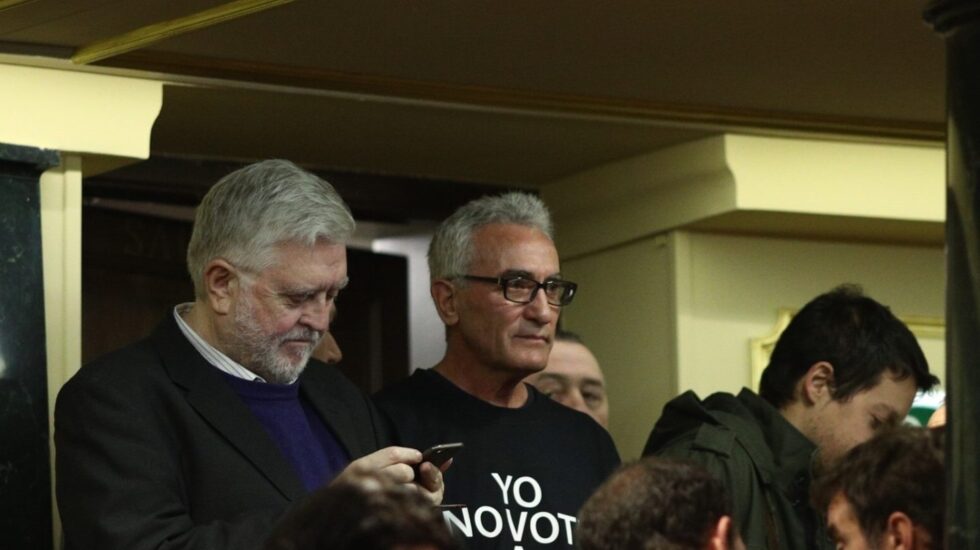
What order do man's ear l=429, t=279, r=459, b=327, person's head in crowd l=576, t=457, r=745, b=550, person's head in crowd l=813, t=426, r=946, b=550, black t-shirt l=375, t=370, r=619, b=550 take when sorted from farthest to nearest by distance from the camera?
man's ear l=429, t=279, r=459, b=327
black t-shirt l=375, t=370, r=619, b=550
person's head in crowd l=813, t=426, r=946, b=550
person's head in crowd l=576, t=457, r=745, b=550

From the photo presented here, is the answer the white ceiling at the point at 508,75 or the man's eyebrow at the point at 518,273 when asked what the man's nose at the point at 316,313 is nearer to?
the man's eyebrow at the point at 518,273

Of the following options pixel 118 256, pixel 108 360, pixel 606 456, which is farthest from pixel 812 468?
pixel 118 256

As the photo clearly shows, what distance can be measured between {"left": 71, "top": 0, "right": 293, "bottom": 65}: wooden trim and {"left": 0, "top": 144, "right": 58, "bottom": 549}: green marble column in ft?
1.05

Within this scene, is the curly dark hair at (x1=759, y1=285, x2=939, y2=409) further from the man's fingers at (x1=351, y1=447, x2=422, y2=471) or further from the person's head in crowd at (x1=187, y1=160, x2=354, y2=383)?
the man's fingers at (x1=351, y1=447, x2=422, y2=471)

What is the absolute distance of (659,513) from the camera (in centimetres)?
380

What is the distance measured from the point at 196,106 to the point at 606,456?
5.43 feet

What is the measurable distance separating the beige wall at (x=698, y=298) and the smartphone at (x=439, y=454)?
8.46 ft

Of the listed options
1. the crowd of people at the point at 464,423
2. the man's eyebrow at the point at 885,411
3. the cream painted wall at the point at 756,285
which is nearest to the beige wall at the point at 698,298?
the cream painted wall at the point at 756,285

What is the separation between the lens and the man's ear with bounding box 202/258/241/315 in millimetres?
5148

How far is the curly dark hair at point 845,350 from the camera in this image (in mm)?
6227

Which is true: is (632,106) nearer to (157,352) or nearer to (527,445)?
(527,445)

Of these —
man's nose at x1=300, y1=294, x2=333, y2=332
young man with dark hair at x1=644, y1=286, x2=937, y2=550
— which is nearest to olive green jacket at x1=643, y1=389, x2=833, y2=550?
young man with dark hair at x1=644, y1=286, x2=937, y2=550

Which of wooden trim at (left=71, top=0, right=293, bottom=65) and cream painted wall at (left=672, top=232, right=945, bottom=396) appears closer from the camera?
wooden trim at (left=71, top=0, right=293, bottom=65)

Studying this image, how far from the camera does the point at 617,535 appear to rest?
12.5ft
